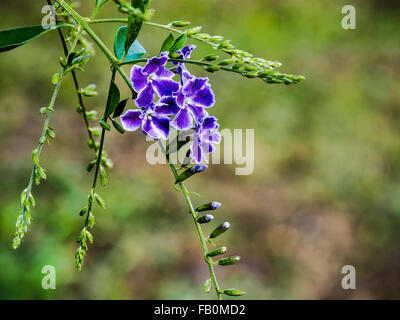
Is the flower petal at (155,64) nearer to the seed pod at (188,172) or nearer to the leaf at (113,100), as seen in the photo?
the leaf at (113,100)

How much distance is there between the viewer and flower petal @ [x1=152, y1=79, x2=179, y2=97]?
3.13ft

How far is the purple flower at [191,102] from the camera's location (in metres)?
0.95

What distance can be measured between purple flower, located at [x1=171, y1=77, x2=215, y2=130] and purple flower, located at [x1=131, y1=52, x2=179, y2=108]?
2 centimetres

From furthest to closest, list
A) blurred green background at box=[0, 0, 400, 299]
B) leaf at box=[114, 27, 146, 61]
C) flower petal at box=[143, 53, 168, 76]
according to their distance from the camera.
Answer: blurred green background at box=[0, 0, 400, 299], leaf at box=[114, 27, 146, 61], flower petal at box=[143, 53, 168, 76]

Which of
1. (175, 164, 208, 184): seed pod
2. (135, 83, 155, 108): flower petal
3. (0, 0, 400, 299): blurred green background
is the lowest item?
(175, 164, 208, 184): seed pod

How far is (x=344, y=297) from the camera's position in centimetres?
357

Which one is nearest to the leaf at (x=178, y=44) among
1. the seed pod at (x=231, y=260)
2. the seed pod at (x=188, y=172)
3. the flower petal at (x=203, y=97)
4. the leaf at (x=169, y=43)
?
the leaf at (x=169, y=43)

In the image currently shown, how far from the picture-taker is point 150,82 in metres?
0.95

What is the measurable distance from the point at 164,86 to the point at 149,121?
3.3 inches

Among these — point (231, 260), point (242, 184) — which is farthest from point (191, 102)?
point (242, 184)

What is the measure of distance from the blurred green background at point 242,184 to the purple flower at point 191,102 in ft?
8.00

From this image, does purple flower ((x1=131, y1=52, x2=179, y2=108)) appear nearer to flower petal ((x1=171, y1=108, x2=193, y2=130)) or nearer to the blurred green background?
flower petal ((x1=171, y1=108, x2=193, y2=130))

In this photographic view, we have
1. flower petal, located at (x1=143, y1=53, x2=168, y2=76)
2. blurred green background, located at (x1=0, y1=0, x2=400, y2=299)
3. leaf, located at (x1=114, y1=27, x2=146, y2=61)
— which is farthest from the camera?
blurred green background, located at (x1=0, y1=0, x2=400, y2=299)

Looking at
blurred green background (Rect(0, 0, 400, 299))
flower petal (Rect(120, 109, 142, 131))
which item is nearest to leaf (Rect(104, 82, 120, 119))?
flower petal (Rect(120, 109, 142, 131))
